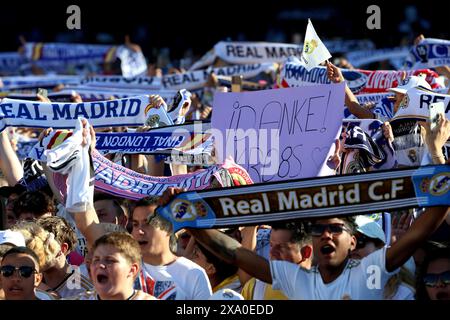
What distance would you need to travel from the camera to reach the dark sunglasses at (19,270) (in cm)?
559

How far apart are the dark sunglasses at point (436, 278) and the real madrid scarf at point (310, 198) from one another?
0.31m

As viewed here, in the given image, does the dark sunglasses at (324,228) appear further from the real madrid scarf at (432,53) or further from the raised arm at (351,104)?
the real madrid scarf at (432,53)

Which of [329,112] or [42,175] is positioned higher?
[329,112]

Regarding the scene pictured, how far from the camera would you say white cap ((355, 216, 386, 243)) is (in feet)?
18.1

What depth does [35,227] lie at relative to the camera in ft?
20.5

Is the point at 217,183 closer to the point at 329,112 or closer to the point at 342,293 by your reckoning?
the point at 329,112

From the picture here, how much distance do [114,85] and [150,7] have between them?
1311 cm

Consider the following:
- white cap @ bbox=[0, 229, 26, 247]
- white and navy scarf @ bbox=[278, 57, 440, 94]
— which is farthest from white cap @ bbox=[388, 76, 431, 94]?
white cap @ bbox=[0, 229, 26, 247]

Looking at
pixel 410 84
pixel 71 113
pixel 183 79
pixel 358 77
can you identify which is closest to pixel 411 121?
pixel 410 84

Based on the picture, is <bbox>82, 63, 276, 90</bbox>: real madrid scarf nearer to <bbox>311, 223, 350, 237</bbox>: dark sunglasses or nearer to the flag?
the flag

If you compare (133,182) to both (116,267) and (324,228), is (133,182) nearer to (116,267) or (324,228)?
(116,267)

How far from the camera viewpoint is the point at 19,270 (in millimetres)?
5609

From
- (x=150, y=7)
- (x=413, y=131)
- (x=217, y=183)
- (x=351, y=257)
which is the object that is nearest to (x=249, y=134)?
(x=217, y=183)

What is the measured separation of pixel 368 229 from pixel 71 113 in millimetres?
3127
